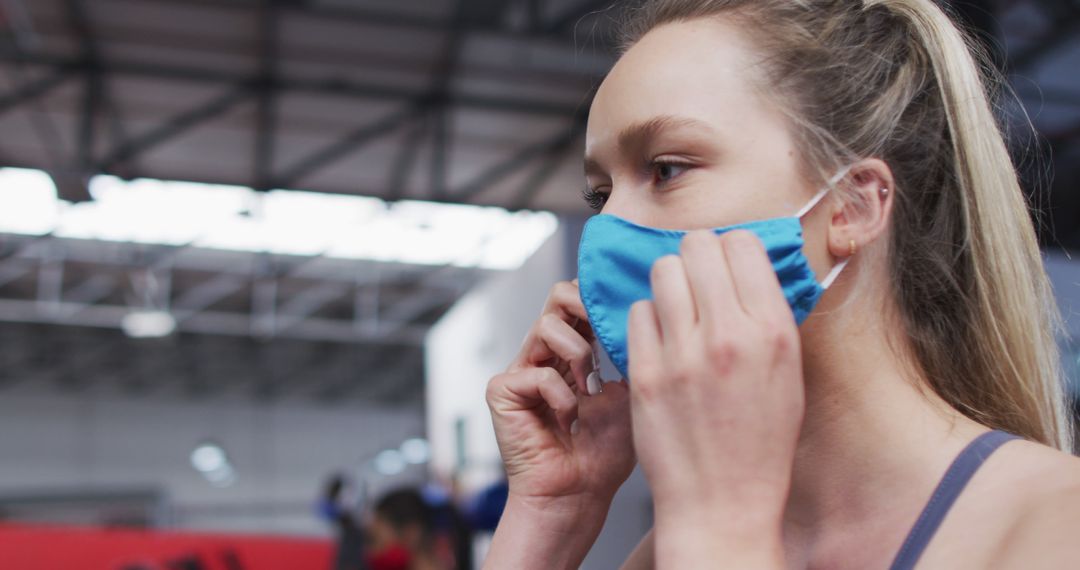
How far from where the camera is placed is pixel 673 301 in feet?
2.99

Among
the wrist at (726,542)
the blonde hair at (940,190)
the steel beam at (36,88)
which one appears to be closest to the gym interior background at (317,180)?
the steel beam at (36,88)

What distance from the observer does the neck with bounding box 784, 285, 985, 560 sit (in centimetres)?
112

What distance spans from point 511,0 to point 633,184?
23.5ft

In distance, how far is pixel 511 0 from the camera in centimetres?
804

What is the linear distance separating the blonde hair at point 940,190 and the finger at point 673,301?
36 centimetres

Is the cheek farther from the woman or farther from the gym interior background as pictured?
the gym interior background

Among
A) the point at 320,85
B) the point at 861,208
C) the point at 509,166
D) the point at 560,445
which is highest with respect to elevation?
the point at 320,85

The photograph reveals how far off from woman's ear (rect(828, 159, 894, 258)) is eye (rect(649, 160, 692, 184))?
0.59ft

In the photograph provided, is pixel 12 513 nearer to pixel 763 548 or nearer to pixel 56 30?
pixel 56 30

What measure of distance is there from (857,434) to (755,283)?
35cm

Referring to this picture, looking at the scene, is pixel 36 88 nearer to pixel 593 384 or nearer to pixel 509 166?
pixel 509 166

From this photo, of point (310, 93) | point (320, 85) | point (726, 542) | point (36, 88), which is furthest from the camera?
point (310, 93)

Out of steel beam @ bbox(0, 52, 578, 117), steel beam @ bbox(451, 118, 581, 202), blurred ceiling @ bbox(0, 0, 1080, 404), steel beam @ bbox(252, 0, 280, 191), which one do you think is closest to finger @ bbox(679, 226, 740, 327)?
blurred ceiling @ bbox(0, 0, 1080, 404)

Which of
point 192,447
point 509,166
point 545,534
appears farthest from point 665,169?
point 192,447
